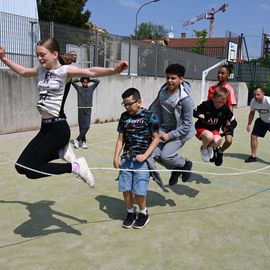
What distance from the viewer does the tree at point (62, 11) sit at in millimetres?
37344

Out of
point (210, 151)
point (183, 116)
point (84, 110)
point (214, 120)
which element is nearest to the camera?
point (183, 116)

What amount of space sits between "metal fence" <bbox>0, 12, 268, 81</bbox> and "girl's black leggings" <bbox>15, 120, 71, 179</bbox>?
8.72m

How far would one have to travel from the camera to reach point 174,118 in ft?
17.2

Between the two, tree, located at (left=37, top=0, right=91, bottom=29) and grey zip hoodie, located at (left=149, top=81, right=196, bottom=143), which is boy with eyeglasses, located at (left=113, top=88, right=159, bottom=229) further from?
tree, located at (left=37, top=0, right=91, bottom=29)

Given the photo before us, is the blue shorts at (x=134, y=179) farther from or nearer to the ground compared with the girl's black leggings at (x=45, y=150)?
nearer to the ground

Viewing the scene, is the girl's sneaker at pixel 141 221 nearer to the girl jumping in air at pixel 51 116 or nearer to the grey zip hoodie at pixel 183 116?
the girl jumping in air at pixel 51 116

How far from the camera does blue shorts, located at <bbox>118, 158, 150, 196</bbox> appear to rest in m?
4.34

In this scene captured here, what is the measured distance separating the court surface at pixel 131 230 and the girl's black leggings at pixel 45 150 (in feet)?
2.31

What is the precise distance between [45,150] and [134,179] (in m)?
1.03

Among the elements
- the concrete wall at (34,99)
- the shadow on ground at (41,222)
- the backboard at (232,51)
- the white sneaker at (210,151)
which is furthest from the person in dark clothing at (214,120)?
the backboard at (232,51)

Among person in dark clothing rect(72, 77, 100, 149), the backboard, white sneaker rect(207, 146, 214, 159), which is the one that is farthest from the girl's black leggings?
the backboard

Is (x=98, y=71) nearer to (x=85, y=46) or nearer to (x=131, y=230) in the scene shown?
(x=131, y=230)

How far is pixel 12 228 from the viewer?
169 inches

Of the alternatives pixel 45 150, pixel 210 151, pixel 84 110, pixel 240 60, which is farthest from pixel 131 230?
pixel 240 60
